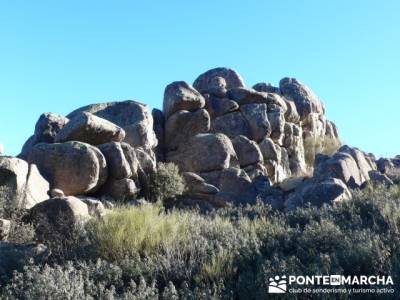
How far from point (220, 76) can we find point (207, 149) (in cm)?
874

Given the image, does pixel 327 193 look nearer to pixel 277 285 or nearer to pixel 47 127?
pixel 277 285

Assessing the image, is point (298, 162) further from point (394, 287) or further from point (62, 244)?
point (394, 287)

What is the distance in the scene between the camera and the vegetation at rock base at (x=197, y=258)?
6.77m

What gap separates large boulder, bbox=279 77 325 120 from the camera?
30.5 metres

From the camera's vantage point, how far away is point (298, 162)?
89.0 feet

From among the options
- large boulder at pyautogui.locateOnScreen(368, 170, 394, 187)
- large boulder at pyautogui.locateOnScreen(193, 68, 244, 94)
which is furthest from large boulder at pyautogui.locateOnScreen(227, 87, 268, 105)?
large boulder at pyautogui.locateOnScreen(368, 170, 394, 187)

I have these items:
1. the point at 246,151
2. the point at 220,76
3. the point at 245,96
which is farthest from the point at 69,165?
the point at 220,76

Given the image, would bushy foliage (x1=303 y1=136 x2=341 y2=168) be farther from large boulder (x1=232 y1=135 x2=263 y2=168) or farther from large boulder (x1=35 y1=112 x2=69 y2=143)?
large boulder (x1=35 y1=112 x2=69 y2=143)

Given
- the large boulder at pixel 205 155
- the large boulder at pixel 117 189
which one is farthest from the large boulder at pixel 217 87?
the large boulder at pixel 117 189

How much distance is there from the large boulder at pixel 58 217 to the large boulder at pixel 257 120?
14.5 metres

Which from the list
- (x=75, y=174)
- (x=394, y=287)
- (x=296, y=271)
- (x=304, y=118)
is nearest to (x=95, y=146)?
(x=75, y=174)

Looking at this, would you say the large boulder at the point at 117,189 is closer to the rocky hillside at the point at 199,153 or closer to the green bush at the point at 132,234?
the rocky hillside at the point at 199,153

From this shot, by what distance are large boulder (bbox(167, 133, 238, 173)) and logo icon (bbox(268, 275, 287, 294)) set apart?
1398 cm

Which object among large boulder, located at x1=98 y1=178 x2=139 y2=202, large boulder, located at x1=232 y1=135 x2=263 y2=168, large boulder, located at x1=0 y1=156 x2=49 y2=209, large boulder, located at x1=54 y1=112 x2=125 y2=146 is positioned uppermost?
large boulder, located at x1=232 y1=135 x2=263 y2=168
